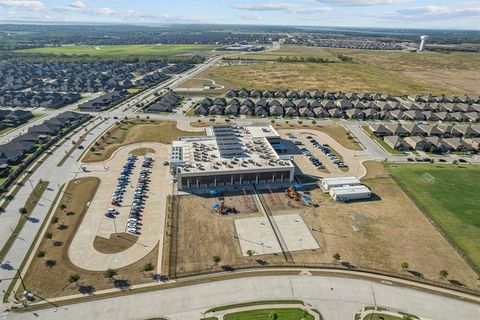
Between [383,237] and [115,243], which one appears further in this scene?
[383,237]

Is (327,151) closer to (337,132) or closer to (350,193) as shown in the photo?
(337,132)

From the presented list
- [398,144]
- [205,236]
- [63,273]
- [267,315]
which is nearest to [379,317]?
[267,315]

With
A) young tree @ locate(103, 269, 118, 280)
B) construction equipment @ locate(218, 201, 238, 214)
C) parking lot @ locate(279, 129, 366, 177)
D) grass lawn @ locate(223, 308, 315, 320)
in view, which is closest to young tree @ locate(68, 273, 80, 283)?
young tree @ locate(103, 269, 118, 280)

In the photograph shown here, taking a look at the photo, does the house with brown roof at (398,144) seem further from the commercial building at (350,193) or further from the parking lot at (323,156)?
the commercial building at (350,193)

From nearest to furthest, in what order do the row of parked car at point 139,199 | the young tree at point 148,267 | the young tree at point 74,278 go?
the young tree at point 74,278 → the young tree at point 148,267 → the row of parked car at point 139,199

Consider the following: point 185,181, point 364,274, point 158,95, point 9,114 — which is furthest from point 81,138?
point 364,274

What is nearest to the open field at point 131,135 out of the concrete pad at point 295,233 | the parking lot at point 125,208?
the parking lot at point 125,208
